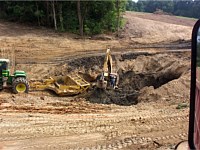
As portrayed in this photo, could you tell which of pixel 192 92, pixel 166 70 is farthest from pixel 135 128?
pixel 166 70

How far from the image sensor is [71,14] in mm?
28031

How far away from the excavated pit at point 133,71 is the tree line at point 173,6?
2641cm

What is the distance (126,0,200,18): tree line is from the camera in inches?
1858

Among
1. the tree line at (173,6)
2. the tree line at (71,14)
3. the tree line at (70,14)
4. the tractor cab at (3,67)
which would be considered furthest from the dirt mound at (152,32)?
the tree line at (173,6)

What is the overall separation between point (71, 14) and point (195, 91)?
25464mm

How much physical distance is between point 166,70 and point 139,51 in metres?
4.43

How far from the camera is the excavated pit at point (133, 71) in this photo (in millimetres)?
13711

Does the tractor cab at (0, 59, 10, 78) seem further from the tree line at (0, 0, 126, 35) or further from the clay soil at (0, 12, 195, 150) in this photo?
the tree line at (0, 0, 126, 35)

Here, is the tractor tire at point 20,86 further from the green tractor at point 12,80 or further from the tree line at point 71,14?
the tree line at point 71,14

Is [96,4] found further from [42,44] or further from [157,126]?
[157,126]

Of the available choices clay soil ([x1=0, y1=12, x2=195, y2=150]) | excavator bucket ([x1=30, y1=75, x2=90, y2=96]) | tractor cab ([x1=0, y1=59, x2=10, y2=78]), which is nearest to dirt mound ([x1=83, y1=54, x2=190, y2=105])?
clay soil ([x1=0, y1=12, x2=195, y2=150])

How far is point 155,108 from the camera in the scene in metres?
10.9

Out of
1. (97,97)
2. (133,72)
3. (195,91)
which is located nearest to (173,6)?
(133,72)

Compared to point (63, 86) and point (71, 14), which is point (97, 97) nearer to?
point (63, 86)
